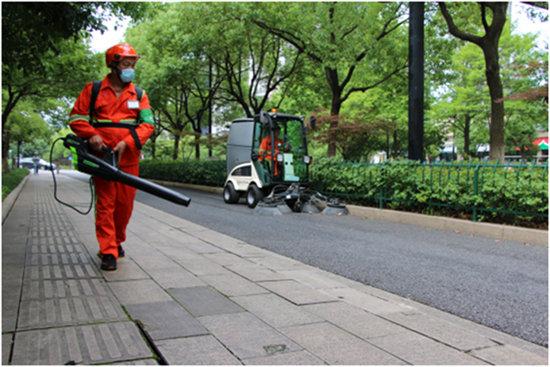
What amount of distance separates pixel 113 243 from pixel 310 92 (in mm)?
20781

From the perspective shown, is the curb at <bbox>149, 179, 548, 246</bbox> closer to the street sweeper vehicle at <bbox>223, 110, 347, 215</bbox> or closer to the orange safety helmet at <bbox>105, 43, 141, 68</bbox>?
the street sweeper vehicle at <bbox>223, 110, 347, 215</bbox>

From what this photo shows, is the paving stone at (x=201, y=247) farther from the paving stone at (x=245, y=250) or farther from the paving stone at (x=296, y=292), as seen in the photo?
the paving stone at (x=296, y=292)

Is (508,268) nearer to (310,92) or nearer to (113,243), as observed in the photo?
(113,243)

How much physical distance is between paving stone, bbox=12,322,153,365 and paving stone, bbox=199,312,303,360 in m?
0.43

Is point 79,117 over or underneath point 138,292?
over

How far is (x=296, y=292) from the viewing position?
3633 mm

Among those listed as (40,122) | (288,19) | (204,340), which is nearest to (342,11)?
(288,19)

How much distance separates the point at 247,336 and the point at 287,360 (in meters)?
0.38

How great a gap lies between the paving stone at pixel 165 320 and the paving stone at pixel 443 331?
1342 mm

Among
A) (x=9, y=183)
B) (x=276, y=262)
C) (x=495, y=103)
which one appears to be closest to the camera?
(x=276, y=262)

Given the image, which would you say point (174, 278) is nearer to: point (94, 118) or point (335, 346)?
point (94, 118)

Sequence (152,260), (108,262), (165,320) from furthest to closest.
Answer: (152,260), (108,262), (165,320)

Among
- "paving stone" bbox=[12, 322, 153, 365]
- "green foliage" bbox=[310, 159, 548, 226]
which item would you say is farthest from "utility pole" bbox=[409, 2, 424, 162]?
"paving stone" bbox=[12, 322, 153, 365]

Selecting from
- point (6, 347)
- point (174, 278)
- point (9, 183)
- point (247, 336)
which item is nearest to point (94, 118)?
point (174, 278)
